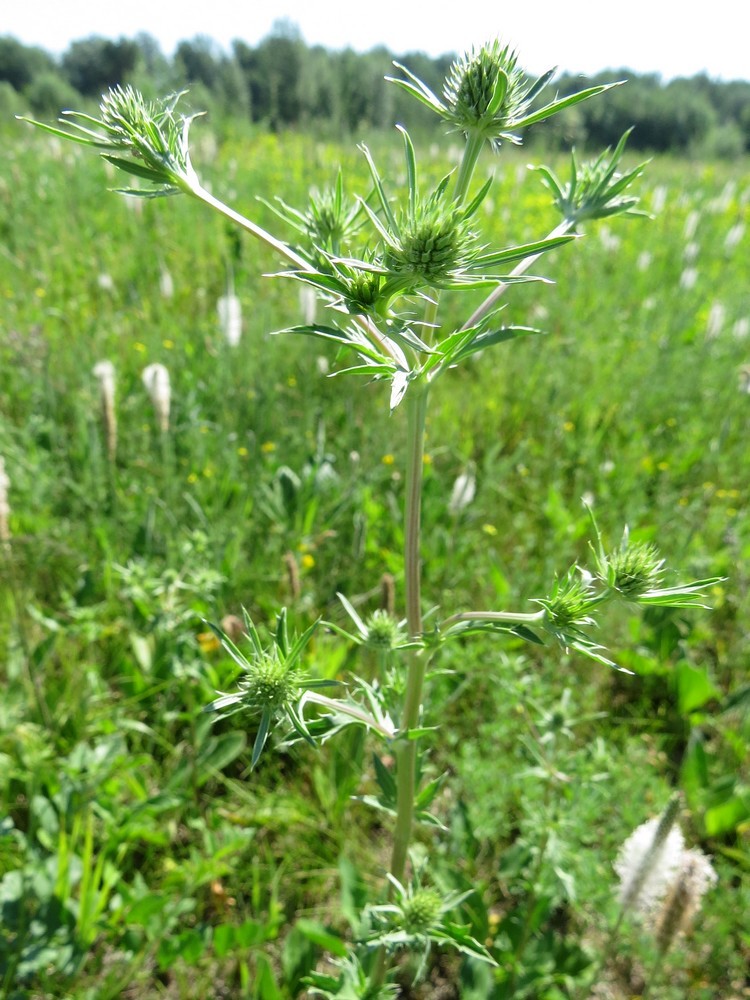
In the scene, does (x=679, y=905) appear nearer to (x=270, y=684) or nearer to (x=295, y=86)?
(x=270, y=684)

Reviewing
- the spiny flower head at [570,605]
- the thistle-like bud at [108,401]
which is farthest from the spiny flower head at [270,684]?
the thistle-like bud at [108,401]

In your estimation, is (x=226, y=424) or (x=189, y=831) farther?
(x=226, y=424)

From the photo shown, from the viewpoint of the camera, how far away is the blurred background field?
1.45m

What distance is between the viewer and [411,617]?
941mm

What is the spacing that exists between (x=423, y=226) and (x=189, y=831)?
5.21ft

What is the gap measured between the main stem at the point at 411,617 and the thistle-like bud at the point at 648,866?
0.58m

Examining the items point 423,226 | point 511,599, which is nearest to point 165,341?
point 511,599

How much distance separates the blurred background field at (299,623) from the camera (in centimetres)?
145

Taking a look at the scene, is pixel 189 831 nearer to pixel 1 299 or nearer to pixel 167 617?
pixel 167 617

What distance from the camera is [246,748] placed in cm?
178

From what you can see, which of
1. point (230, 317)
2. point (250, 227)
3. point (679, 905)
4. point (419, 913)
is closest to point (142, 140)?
point (250, 227)

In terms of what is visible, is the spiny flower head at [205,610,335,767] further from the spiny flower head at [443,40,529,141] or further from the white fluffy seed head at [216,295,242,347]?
the white fluffy seed head at [216,295,242,347]

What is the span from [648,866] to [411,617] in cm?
87

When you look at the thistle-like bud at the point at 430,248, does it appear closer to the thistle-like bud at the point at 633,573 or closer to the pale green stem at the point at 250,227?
the pale green stem at the point at 250,227
